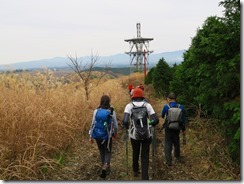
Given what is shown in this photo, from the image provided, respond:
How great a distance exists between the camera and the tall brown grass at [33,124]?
5.11 m

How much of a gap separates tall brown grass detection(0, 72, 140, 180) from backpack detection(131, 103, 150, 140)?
148cm

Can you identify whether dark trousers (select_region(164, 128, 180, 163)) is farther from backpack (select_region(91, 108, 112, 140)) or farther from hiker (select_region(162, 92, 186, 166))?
backpack (select_region(91, 108, 112, 140))

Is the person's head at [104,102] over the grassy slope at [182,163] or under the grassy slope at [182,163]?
over

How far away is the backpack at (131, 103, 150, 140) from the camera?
5273 mm

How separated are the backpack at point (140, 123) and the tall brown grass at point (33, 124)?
1485 mm

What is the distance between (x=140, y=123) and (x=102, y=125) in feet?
2.61

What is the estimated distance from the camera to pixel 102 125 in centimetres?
571

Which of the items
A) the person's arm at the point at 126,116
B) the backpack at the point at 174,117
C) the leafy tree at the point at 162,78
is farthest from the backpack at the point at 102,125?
the leafy tree at the point at 162,78

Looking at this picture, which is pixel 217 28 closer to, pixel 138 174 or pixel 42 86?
pixel 138 174

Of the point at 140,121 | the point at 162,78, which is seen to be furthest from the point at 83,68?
the point at 140,121

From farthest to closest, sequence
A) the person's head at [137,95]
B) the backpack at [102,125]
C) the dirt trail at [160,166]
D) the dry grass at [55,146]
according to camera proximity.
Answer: the backpack at [102,125] < the dirt trail at [160,166] < the person's head at [137,95] < the dry grass at [55,146]

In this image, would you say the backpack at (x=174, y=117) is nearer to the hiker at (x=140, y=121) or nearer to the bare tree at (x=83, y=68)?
the hiker at (x=140, y=121)

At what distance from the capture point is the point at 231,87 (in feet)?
17.6

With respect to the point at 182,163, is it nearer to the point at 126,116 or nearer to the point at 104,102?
the point at 126,116
